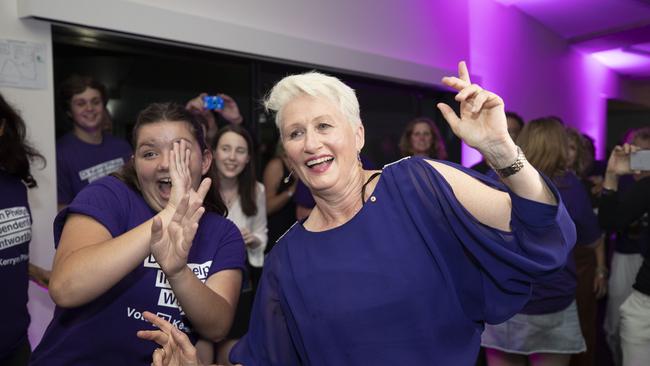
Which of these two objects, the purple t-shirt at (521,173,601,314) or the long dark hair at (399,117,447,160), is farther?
the long dark hair at (399,117,447,160)

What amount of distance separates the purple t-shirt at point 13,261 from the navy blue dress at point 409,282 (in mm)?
1056

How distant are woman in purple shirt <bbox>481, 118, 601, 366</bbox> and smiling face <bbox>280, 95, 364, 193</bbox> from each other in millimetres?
1457

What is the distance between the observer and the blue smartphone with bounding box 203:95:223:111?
3.29 m

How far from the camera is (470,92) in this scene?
3.43ft

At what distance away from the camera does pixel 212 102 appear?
330 centimetres

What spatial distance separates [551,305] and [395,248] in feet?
4.97

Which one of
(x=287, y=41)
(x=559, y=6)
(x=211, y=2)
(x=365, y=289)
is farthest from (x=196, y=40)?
(x=559, y=6)

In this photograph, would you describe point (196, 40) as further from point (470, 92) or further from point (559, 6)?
point (559, 6)

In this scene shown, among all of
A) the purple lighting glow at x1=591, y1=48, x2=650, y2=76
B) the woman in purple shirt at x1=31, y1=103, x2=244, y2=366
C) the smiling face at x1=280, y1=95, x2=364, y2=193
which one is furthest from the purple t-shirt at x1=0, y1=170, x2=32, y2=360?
the purple lighting glow at x1=591, y1=48, x2=650, y2=76

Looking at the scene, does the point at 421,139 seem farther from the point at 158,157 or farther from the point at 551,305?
the point at 158,157

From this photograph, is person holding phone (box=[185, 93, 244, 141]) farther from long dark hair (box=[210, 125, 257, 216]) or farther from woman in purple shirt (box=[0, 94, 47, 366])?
woman in purple shirt (box=[0, 94, 47, 366])

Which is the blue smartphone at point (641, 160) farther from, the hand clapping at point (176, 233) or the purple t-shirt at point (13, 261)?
the purple t-shirt at point (13, 261)

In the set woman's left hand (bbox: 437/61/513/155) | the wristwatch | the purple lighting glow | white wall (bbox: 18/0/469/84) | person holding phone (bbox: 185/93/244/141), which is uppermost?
the purple lighting glow

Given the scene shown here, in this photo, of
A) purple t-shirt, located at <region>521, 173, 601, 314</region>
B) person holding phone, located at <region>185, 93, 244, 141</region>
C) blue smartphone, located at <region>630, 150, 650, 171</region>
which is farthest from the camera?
person holding phone, located at <region>185, 93, 244, 141</region>
